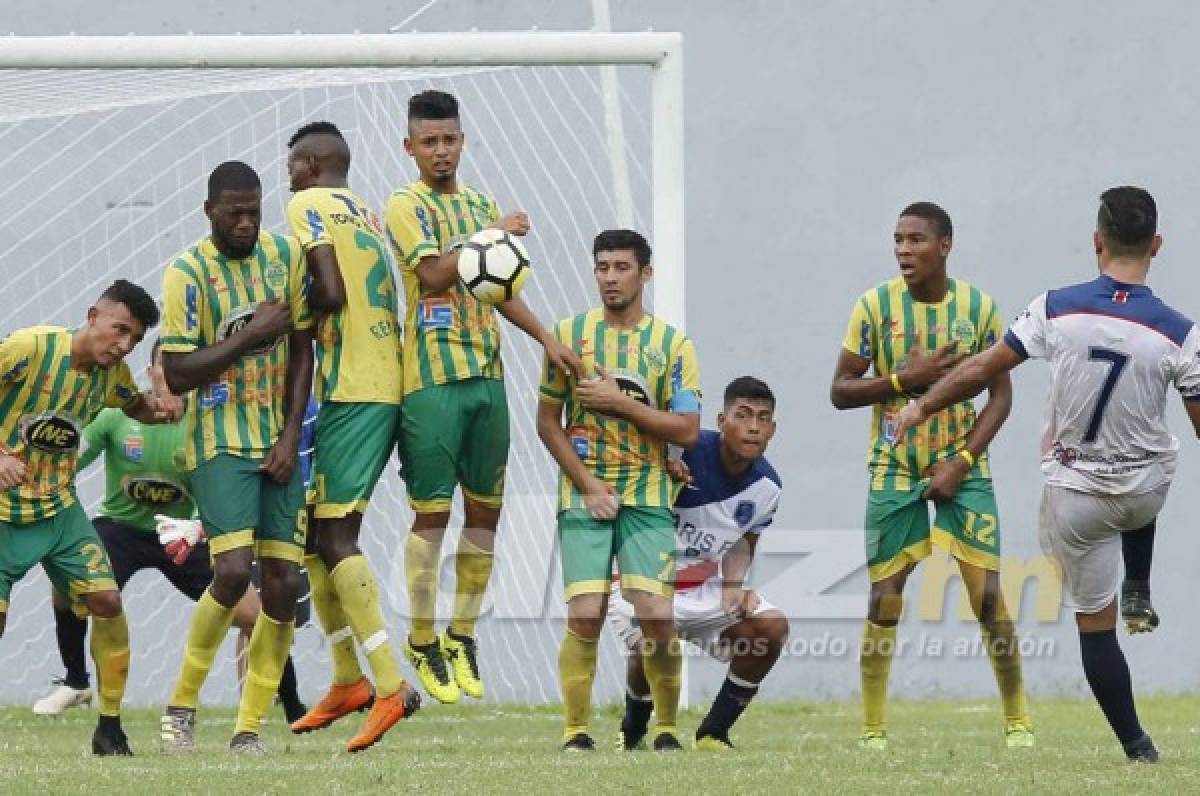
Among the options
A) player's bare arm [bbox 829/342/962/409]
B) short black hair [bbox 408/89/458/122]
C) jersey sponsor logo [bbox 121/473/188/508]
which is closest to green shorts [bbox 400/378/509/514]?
short black hair [bbox 408/89/458/122]

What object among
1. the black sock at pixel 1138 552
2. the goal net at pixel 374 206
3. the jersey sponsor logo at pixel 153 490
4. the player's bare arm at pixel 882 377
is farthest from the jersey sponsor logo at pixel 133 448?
the black sock at pixel 1138 552

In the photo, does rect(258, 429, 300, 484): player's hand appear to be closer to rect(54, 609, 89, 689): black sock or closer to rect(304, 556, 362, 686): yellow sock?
rect(304, 556, 362, 686): yellow sock

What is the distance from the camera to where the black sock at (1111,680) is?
22.9ft

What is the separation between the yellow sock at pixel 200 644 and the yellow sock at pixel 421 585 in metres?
0.75

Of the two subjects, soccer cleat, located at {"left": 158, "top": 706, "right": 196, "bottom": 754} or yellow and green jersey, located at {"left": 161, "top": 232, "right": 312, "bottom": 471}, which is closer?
yellow and green jersey, located at {"left": 161, "top": 232, "right": 312, "bottom": 471}

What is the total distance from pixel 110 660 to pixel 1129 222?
3892 millimetres

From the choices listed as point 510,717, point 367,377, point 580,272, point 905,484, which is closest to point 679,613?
point 905,484

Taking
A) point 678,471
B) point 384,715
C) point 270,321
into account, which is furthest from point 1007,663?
point 270,321

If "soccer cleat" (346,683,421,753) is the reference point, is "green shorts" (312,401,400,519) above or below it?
above

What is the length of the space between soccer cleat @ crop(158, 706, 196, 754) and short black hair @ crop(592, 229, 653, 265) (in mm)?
2304

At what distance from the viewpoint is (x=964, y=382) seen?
7.15 meters

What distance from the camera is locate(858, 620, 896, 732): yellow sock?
28.2 feet

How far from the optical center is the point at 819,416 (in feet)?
41.2

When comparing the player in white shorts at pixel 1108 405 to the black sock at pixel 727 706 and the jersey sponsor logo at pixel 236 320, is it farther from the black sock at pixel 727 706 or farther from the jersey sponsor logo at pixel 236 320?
the jersey sponsor logo at pixel 236 320
